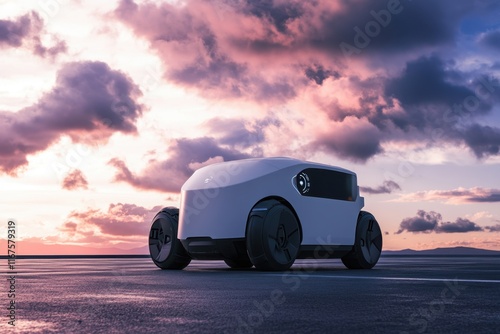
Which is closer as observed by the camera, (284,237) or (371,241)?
(284,237)

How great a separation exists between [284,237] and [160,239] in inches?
105

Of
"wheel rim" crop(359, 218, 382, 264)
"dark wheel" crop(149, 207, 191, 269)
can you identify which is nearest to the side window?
"wheel rim" crop(359, 218, 382, 264)

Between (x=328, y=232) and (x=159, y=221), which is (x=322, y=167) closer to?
(x=328, y=232)

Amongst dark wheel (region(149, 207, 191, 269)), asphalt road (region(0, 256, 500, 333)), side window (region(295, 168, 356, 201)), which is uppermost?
side window (region(295, 168, 356, 201))

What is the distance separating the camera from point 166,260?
1166cm

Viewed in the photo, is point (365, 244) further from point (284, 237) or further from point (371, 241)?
point (284, 237)

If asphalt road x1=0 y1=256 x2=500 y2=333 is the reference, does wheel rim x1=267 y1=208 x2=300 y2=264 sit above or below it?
above

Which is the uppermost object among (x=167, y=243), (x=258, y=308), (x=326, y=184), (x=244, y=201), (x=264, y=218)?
(x=326, y=184)

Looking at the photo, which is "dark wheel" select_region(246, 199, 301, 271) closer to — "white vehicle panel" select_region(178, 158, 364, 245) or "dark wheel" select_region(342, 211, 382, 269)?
"white vehicle panel" select_region(178, 158, 364, 245)

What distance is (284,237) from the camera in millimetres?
10438

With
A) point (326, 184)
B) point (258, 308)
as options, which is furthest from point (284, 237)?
point (258, 308)

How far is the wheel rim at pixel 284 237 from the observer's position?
1020 centimetres

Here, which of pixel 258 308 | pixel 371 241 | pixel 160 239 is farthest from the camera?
pixel 371 241

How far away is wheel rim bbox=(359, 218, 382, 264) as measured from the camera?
476 inches
